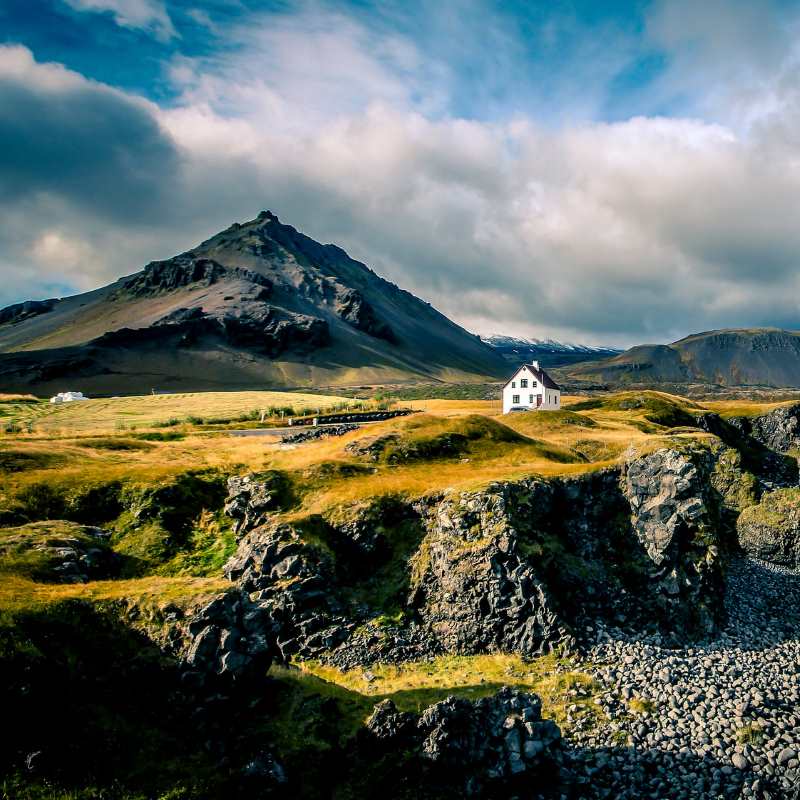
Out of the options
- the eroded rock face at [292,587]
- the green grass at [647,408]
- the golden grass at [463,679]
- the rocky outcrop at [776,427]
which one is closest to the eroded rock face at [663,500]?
the golden grass at [463,679]

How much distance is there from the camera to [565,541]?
44094mm

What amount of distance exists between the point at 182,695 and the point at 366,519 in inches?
888

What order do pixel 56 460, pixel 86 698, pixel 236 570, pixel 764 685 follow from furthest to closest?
pixel 56 460
pixel 236 570
pixel 764 685
pixel 86 698

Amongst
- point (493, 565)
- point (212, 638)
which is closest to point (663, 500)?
point (493, 565)

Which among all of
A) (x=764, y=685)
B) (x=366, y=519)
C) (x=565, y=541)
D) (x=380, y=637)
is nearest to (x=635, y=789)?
(x=764, y=685)

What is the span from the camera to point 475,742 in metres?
24.9

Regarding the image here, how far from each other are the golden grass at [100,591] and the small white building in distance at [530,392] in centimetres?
9605

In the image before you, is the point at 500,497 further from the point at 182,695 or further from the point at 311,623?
the point at 182,695

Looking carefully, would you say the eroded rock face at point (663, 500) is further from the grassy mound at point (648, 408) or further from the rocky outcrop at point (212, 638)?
the grassy mound at point (648, 408)

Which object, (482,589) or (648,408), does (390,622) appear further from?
(648,408)

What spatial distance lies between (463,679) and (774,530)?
164ft

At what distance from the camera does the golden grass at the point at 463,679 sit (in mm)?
30828

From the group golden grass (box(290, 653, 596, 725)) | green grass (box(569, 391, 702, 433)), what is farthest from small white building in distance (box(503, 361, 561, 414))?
golden grass (box(290, 653, 596, 725))

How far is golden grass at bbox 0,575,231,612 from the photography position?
75.5ft
